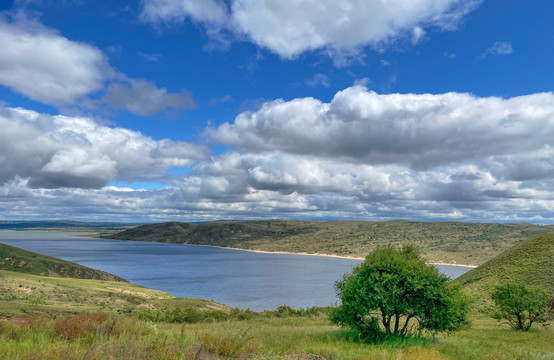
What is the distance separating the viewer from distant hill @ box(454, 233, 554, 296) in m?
56.3

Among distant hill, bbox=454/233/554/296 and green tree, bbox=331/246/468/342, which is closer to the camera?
green tree, bbox=331/246/468/342

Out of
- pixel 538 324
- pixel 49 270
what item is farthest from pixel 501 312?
pixel 49 270

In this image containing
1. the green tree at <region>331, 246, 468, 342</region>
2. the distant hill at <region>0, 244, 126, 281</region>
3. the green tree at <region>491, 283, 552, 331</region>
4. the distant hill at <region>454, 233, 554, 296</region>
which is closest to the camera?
the green tree at <region>331, 246, 468, 342</region>

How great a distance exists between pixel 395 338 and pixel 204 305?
45757mm

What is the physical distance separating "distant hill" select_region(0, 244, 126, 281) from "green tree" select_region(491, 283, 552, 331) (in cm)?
9602

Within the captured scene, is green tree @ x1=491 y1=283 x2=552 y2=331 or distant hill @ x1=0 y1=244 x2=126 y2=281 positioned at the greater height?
green tree @ x1=491 y1=283 x2=552 y2=331

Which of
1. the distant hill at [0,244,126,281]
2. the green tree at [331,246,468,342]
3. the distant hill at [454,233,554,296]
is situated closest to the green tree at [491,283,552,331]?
the green tree at [331,246,468,342]

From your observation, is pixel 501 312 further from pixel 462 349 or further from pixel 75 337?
pixel 75 337

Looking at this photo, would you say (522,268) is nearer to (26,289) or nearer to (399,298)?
(399,298)

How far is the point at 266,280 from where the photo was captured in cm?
12500

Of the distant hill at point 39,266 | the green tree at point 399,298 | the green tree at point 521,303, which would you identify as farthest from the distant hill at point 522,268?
the distant hill at point 39,266

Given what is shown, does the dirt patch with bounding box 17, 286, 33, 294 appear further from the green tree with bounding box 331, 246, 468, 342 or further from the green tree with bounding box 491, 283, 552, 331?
the green tree with bounding box 491, 283, 552, 331

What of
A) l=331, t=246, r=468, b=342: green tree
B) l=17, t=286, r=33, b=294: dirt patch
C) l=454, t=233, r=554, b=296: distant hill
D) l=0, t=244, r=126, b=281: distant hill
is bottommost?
l=0, t=244, r=126, b=281: distant hill

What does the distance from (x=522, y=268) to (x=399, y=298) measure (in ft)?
199
